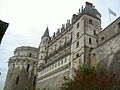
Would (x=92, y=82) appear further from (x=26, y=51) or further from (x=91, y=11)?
(x=26, y=51)

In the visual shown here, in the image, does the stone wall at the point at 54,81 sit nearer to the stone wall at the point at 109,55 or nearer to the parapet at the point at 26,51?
the stone wall at the point at 109,55

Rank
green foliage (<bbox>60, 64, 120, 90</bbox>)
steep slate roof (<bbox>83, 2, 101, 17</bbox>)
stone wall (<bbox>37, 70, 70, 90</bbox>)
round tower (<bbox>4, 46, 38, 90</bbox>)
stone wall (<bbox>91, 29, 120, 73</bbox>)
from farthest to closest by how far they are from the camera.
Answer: round tower (<bbox>4, 46, 38, 90</bbox>) → steep slate roof (<bbox>83, 2, 101, 17</bbox>) → stone wall (<bbox>37, 70, 70, 90</bbox>) → stone wall (<bbox>91, 29, 120, 73</bbox>) → green foliage (<bbox>60, 64, 120, 90</bbox>)

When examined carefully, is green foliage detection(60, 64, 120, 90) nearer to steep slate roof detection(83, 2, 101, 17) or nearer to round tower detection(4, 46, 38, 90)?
steep slate roof detection(83, 2, 101, 17)

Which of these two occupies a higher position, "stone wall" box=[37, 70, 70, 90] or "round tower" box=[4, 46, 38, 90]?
"round tower" box=[4, 46, 38, 90]

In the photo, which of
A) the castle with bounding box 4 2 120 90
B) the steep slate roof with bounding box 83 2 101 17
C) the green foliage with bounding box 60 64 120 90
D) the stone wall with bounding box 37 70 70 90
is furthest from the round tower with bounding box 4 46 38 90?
the green foliage with bounding box 60 64 120 90

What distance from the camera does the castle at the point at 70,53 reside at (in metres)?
29.6

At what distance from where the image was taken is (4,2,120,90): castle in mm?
29616

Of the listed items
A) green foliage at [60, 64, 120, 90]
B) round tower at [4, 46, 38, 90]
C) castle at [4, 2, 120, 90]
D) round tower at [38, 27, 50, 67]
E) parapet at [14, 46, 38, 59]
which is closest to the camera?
green foliage at [60, 64, 120, 90]

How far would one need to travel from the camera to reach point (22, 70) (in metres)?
58.9

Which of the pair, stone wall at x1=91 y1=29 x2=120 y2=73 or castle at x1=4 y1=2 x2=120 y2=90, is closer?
stone wall at x1=91 y1=29 x2=120 y2=73

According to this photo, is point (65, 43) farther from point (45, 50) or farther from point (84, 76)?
point (84, 76)

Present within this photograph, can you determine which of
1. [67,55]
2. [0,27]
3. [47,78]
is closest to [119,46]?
[67,55]

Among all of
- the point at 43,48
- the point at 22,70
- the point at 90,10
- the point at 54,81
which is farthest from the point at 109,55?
the point at 22,70

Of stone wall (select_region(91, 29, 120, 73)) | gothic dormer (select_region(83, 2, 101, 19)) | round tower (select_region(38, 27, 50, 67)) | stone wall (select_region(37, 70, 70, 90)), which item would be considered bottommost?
stone wall (select_region(37, 70, 70, 90))
